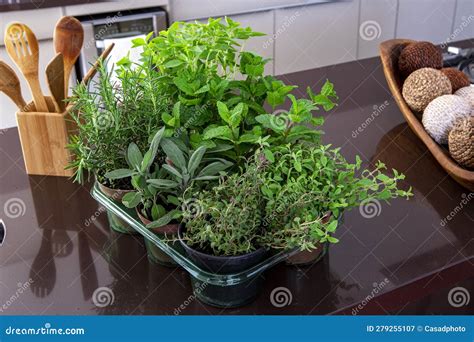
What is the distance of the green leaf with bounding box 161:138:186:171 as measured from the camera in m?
0.85

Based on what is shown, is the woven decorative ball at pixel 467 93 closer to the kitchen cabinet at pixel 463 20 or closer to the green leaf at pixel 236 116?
the green leaf at pixel 236 116

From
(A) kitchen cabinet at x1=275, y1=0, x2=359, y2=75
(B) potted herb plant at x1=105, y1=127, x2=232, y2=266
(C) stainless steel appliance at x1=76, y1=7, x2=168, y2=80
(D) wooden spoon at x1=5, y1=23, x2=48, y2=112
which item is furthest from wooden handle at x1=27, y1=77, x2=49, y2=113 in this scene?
(A) kitchen cabinet at x1=275, y1=0, x2=359, y2=75

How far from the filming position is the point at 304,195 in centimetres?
81

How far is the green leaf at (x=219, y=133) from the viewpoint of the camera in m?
0.88

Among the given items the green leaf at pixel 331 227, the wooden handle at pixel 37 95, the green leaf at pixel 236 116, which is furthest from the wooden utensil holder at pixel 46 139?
the green leaf at pixel 331 227

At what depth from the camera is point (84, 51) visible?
2756mm

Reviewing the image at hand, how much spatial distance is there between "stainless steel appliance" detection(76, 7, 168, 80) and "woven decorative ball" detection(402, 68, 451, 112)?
1.63 meters

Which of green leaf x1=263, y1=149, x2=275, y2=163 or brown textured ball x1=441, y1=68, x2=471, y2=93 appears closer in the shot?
green leaf x1=263, y1=149, x2=275, y2=163

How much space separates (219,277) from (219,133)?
8.4 inches

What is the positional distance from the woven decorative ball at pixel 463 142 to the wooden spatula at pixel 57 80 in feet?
2.56

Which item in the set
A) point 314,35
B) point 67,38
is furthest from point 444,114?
point 314,35

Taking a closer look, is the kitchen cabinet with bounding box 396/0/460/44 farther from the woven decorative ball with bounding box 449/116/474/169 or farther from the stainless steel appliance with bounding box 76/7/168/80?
the woven decorative ball with bounding box 449/116/474/169

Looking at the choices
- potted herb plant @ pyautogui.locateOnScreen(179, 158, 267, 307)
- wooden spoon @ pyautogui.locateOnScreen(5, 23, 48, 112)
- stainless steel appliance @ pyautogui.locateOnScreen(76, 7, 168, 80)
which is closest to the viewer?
potted herb plant @ pyautogui.locateOnScreen(179, 158, 267, 307)

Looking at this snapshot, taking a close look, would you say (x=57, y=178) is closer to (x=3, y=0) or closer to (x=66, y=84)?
(x=66, y=84)
